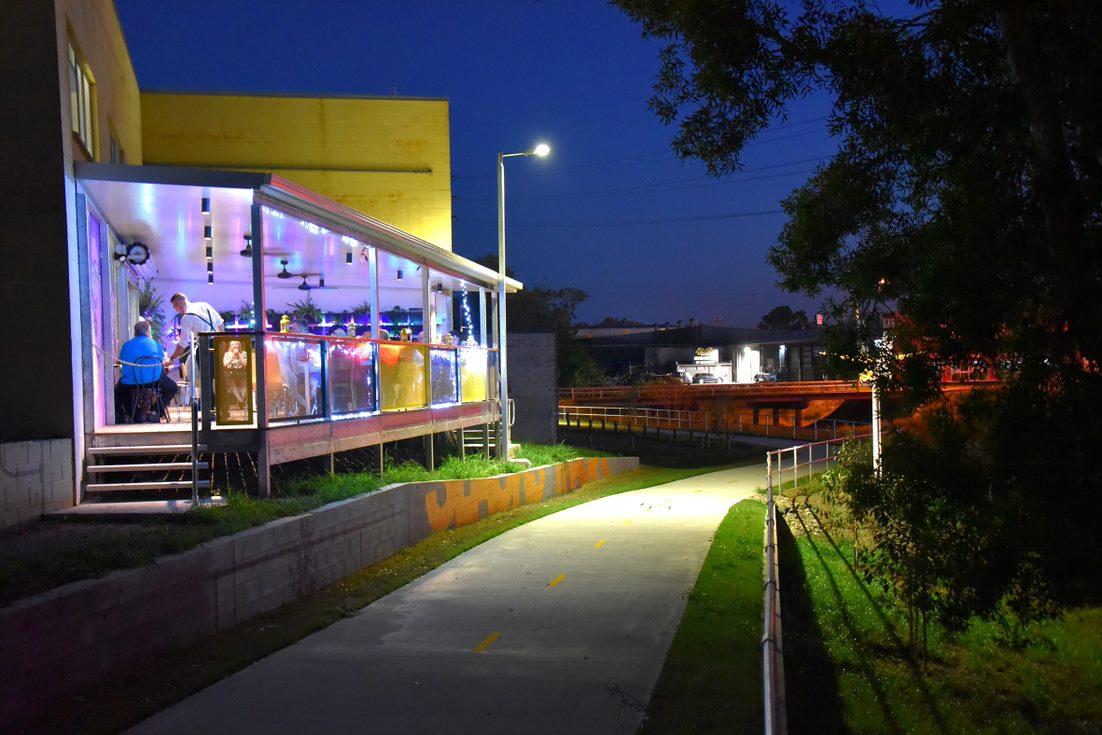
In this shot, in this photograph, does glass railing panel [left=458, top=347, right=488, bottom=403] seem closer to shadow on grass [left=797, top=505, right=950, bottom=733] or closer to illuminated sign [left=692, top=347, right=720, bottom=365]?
shadow on grass [left=797, top=505, right=950, bottom=733]

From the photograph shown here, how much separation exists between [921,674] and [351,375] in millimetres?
7818

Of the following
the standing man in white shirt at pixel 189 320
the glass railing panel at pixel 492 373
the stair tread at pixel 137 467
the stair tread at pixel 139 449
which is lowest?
the stair tread at pixel 137 467

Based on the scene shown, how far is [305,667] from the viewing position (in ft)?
24.7

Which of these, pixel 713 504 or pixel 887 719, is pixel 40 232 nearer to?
pixel 887 719

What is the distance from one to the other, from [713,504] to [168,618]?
42.7ft

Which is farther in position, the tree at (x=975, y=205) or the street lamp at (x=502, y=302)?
the street lamp at (x=502, y=302)

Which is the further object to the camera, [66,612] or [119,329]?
[119,329]

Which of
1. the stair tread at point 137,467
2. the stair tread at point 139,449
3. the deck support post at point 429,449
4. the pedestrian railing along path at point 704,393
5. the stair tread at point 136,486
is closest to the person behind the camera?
the stair tread at point 136,486

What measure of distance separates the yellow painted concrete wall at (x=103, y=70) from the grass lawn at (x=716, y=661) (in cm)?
838

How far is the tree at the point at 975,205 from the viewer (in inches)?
261

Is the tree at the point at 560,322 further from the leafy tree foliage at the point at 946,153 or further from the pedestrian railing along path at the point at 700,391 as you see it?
the leafy tree foliage at the point at 946,153

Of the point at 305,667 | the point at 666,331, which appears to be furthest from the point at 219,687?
the point at 666,331

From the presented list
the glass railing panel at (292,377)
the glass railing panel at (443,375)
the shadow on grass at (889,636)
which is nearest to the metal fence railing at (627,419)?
the glass railing panel at (443,375)

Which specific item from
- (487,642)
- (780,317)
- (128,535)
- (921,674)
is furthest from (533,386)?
(780,317)
